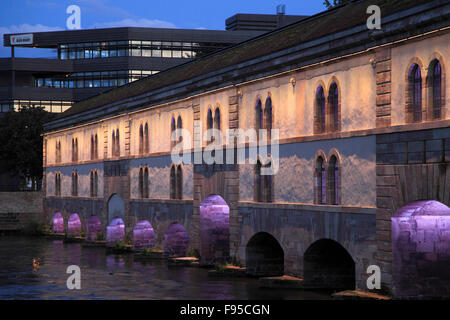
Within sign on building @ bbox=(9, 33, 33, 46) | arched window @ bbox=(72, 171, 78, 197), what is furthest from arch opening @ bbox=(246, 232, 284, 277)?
sign on building @ bbox=(9, 33, 33, 46)

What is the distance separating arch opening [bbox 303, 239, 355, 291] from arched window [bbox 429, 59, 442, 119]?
733cm

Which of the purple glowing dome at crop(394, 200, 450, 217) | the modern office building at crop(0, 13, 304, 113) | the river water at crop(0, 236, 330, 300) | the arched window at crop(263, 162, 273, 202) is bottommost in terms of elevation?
the river water at crop(0, 236, 330, 300)

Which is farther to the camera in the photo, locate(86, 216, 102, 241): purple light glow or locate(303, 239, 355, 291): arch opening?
locate(86, 216, 102, 241): purple light glow

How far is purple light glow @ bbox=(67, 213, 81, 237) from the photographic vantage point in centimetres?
5653

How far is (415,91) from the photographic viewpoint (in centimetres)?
2153

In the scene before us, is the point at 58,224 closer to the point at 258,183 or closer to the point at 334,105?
the point at 258,183

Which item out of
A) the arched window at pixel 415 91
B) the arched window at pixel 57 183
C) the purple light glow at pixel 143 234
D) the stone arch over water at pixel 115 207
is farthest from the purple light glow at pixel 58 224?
the arched window at pixel 415 91

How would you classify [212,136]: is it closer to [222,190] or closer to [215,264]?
[222,190]

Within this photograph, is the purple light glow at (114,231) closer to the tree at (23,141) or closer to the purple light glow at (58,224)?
the purple light glow at (58,224)

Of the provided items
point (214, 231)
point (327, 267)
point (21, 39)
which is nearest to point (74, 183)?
point (214, 231)

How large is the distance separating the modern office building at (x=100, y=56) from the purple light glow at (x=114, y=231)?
55.7 meters

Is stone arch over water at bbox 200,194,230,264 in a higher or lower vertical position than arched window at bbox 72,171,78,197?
lower

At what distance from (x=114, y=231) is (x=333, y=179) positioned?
81.8ft

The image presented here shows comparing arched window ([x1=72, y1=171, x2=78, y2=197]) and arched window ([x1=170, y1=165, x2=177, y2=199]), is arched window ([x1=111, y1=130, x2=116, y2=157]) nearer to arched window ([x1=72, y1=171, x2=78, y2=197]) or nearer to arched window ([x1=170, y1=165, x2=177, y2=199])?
arched window ([x1=72, y1=171, x2=78, y2=197])
